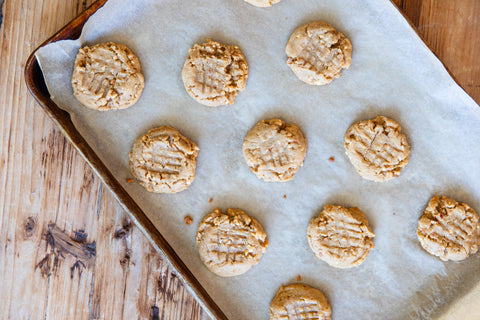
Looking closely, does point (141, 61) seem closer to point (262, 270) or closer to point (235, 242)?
point (235, 242)

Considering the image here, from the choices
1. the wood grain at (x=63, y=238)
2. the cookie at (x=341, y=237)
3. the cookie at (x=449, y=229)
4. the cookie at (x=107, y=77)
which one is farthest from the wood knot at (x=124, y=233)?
the cookie at (x=449, y=229)

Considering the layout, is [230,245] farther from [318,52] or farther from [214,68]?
[318,52]

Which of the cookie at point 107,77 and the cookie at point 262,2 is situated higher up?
the cookie at point 262,2

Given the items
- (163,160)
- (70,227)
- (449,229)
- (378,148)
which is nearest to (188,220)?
(163,160)

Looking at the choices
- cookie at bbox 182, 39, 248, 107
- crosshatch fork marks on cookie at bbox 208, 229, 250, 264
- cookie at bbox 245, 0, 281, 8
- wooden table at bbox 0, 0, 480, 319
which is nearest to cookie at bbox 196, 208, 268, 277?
crosshatch fork marks on cookie at bbox 208, 229, 250, 264

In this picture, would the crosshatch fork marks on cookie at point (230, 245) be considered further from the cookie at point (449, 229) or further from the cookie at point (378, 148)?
the cookie at point (449, 229)

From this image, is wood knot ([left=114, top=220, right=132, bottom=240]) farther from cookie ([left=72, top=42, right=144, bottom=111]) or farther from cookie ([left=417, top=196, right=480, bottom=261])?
cookie ([left=417, top=196, right=480, bottom=261])
